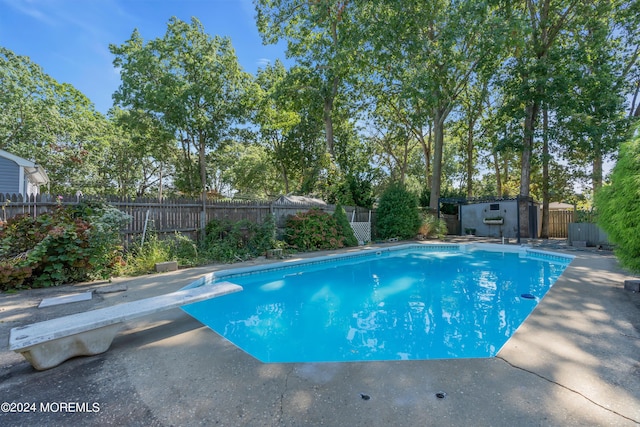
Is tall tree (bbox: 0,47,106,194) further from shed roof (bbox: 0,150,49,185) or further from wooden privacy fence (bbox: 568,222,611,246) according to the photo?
wooden privacy fence (bbox: 568,222,611,246)

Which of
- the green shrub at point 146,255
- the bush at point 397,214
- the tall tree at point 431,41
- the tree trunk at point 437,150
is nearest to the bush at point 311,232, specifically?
the bush at point 397,214

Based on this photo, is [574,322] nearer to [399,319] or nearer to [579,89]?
[399,319]

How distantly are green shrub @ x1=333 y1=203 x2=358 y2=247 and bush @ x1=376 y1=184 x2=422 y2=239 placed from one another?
2546 millimetres

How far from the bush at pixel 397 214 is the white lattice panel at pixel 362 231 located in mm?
826

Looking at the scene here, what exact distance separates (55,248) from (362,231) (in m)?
10.2

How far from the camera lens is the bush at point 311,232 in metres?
10.1

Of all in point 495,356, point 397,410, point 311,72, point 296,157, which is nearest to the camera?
point 397,410

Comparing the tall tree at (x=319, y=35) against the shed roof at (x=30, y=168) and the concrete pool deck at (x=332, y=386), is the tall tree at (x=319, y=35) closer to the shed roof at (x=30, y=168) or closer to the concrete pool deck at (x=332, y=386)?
the shed roof at (x=30, y=168)

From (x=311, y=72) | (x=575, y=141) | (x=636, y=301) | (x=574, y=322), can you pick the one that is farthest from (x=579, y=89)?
(x=574, y=322)

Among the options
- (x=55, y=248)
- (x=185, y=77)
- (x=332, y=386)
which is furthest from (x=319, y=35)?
(x=332, y=386)

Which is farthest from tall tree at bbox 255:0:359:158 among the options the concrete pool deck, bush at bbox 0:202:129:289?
the concrete pool deck

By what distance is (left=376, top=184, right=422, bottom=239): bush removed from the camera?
13211mm

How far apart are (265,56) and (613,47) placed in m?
18.0

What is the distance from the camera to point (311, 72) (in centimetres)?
1570
